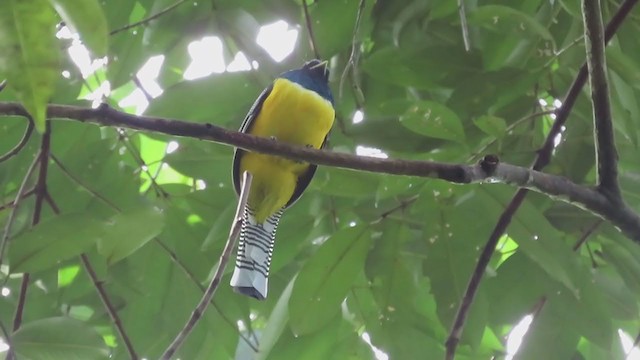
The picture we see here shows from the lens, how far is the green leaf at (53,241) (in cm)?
200

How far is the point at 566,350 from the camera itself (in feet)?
7.24

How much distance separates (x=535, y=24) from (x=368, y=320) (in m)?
0.87

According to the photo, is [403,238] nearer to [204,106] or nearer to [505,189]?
[505,189]

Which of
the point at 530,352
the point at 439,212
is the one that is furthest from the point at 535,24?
the point at 530,352

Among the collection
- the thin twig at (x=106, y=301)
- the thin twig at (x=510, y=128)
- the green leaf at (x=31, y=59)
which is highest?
the green leaf at (x=31, y=59)

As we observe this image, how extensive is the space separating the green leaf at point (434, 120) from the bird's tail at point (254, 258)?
0.61m

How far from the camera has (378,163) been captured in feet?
5.22

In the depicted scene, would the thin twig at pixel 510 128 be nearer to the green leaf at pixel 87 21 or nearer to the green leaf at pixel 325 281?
the green leaf at pixel 325 281

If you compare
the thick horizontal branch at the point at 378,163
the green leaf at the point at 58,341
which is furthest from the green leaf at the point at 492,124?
the green leaf at the point at 58,341

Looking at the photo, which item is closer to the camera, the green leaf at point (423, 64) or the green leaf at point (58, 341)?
the green leaf at point (58, 341)

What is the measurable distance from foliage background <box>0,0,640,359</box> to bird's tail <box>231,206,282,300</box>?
0.07 m

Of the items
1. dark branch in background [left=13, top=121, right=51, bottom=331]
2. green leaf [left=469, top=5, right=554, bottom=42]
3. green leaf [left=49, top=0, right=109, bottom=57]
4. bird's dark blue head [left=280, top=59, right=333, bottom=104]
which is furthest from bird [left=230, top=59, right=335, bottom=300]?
green leaf [left=49, top=0, right=109, bottom=57]

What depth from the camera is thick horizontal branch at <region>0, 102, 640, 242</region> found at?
1498 millimetres

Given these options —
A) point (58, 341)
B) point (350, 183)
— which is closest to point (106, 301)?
point (58, 341)
